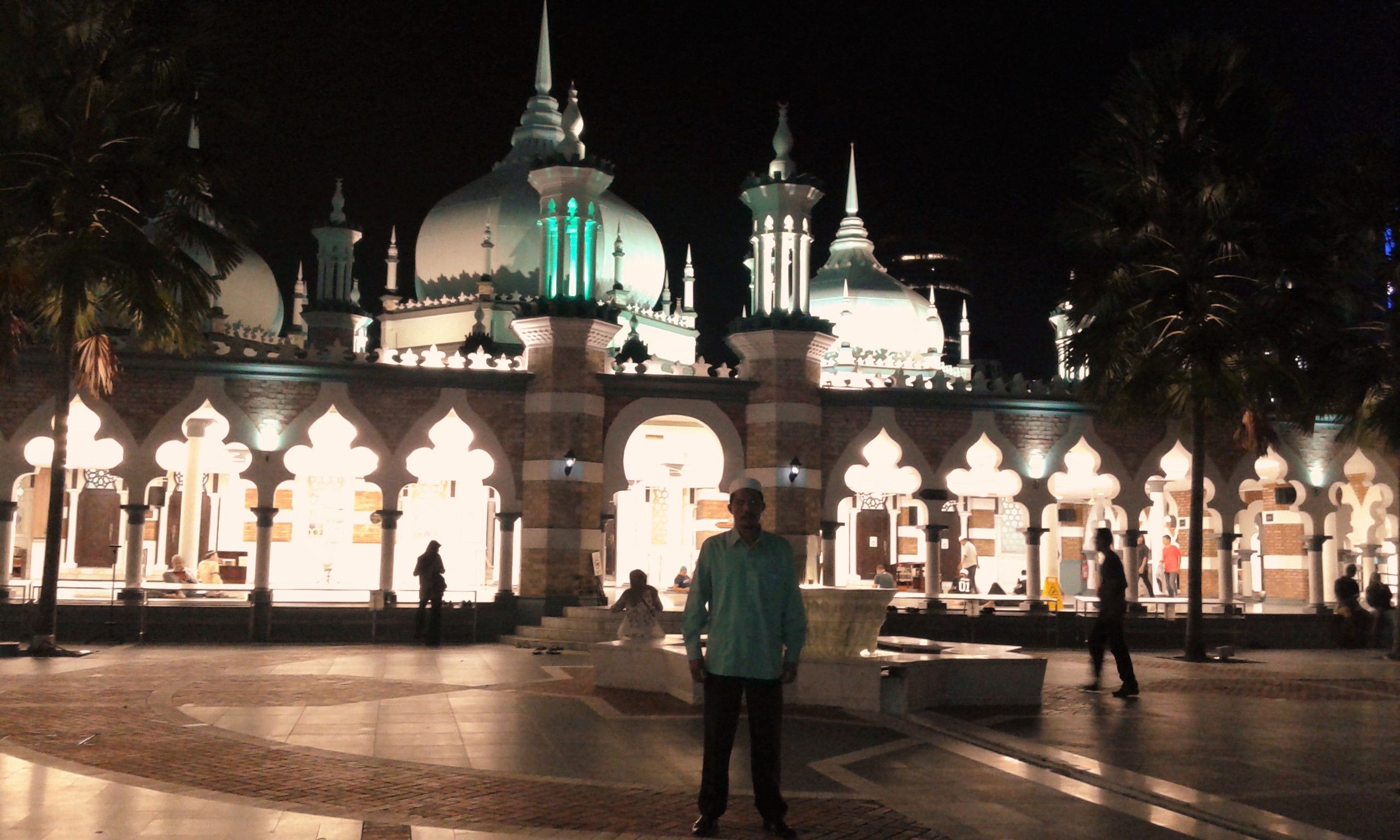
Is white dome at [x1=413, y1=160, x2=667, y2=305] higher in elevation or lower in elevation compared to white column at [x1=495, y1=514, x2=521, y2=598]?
higher

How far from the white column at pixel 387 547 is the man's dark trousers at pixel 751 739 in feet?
56.8

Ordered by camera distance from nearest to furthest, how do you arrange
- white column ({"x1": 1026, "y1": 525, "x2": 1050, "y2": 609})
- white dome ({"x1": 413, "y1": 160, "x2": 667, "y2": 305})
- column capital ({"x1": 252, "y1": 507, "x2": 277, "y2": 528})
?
column capital ({"x1": 252, "y1": 507, "x2": 277, "y2": 528}), white column ({"x1": 1026, "y1": 525, "x2": 1050, "y2": 609}), white dome ({"x1": 413, "y1": 160, "x2": 667, "y2": 305})

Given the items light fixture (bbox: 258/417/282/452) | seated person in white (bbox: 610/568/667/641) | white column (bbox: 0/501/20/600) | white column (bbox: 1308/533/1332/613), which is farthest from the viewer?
white column (bbox: 1308/533/1332/613)

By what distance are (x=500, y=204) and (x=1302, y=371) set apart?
20.4 m

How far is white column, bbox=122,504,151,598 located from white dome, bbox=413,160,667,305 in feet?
43.2

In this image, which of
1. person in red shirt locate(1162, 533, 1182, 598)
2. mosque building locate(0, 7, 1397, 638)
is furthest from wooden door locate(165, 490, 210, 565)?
person in red shirt locate(1162, 533, 1182, 598)

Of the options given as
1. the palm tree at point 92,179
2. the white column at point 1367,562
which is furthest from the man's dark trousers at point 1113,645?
the white column at point 1367,562

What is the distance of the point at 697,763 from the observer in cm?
926

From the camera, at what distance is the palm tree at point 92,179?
56.4 ft

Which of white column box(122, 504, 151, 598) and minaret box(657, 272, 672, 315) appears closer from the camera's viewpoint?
white column box(122, 504, 151, 598)

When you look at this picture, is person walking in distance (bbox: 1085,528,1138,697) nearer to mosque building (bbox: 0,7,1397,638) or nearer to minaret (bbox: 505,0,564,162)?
mosque building (bbox: 0,7,1397,638)

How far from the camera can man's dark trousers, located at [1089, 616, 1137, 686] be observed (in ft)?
46.0

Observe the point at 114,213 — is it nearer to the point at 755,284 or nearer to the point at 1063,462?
the point at 755,284

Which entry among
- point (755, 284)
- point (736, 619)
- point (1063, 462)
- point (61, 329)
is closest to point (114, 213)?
point (61, 329)
